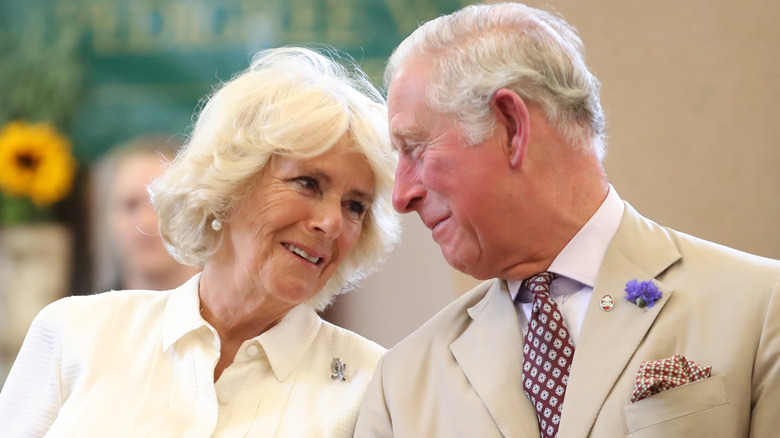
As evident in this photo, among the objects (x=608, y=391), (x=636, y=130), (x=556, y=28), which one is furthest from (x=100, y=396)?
(x=636, y=130)

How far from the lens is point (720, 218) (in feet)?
11.3

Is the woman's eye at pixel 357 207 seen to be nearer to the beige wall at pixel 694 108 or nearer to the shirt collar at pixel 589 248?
the shirt collar at pixel 589 248

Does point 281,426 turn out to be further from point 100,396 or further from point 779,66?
point 779,66

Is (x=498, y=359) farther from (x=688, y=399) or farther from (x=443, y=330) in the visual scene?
(x=688, y=399)

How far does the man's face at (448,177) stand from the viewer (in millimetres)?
1893

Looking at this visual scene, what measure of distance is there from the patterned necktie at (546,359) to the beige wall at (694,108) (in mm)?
1792

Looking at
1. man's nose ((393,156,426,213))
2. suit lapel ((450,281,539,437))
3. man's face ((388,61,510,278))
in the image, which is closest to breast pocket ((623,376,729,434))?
suit lapel ((450,281,539,437))

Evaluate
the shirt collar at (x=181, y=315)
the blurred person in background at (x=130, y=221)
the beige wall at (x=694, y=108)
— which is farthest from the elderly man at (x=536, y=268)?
the blurred person in background at (x=130, y=221)

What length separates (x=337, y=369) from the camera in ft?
7.70

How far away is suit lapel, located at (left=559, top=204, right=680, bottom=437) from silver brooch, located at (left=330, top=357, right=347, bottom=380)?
0.77 meters

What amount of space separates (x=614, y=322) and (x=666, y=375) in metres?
0.19

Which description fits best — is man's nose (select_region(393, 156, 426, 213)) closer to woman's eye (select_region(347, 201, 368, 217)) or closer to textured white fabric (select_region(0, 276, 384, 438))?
woman's eye (select_region(347, 201, 368, 217))

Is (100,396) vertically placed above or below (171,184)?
below

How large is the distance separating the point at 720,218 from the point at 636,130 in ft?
1.56
